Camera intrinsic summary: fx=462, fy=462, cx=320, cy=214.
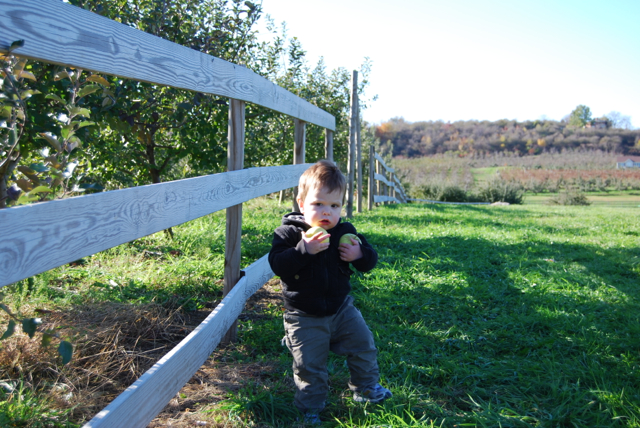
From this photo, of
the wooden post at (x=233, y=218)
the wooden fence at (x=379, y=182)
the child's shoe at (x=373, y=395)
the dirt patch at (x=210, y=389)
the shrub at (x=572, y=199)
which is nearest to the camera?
the dirt patch at (x=210, y=389)

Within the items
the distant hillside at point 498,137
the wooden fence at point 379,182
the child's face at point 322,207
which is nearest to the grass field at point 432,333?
the child's face at point 322,207

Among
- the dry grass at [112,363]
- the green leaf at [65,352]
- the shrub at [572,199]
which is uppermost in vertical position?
the green leaf at [65,352]

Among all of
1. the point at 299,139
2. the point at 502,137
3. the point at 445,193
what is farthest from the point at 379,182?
the point at 502,137

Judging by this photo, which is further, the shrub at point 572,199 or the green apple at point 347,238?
the shrub at point 572,199

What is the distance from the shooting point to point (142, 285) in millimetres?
3619

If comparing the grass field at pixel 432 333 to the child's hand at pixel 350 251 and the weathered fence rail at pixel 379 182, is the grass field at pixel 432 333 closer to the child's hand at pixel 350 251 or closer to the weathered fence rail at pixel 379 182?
the child's hand at pixel 350 251

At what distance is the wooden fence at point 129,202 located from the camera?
4.05ft

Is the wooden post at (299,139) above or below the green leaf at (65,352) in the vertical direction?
above

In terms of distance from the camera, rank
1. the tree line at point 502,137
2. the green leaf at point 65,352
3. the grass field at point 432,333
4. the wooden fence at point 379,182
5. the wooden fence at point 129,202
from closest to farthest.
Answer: the wooden fence at point 129,202 → the green leaf at point 65,352 → the grass field at point 432,333 → the wooden fence at point 379,182 → the tree line at point 502,137

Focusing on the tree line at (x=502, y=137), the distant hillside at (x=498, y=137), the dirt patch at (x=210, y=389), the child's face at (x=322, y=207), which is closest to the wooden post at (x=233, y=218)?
the dirt patch at (x=210, y=389)

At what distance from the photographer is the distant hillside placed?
165 feet

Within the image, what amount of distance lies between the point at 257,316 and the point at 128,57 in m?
2.26

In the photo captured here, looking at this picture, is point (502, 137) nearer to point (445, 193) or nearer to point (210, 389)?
→ point (445, 193)

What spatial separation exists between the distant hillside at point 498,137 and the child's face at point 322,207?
144 feet
